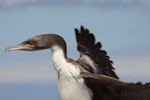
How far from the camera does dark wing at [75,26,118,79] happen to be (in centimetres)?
2119

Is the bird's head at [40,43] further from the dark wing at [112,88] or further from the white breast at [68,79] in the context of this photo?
the dark wing at [112,88]

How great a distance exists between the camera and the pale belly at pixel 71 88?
634 inches

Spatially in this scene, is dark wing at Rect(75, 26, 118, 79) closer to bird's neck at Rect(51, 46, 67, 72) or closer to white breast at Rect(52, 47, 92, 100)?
white breast at Rect(52, 47, 92, 100)

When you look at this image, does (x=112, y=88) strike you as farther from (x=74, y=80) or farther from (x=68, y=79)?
(x=68, y=79)

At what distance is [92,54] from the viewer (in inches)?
859

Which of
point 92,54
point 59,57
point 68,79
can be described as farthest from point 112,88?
point 92,54

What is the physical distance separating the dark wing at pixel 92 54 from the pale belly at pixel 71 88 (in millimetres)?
4613

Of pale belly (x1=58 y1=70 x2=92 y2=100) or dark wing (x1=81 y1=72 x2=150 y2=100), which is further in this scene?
pale belly (x1=58 y1=70 x2=92 y2=100)

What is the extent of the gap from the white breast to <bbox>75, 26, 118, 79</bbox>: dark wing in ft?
15.3

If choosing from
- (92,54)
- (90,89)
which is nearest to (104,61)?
(92,54)

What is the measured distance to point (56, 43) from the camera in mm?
16000

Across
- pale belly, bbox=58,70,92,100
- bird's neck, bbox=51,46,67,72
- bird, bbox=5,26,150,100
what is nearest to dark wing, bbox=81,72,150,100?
bird, bbox=5,26,150,100

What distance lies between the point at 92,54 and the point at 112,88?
592 cm

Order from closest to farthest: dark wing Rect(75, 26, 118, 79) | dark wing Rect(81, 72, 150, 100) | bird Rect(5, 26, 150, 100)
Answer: dark wing Rect(81, 72, 150, 100) → bird Rect(5, 26, 150, 100) → dark wing Rect(75, 26, 118, 79)
